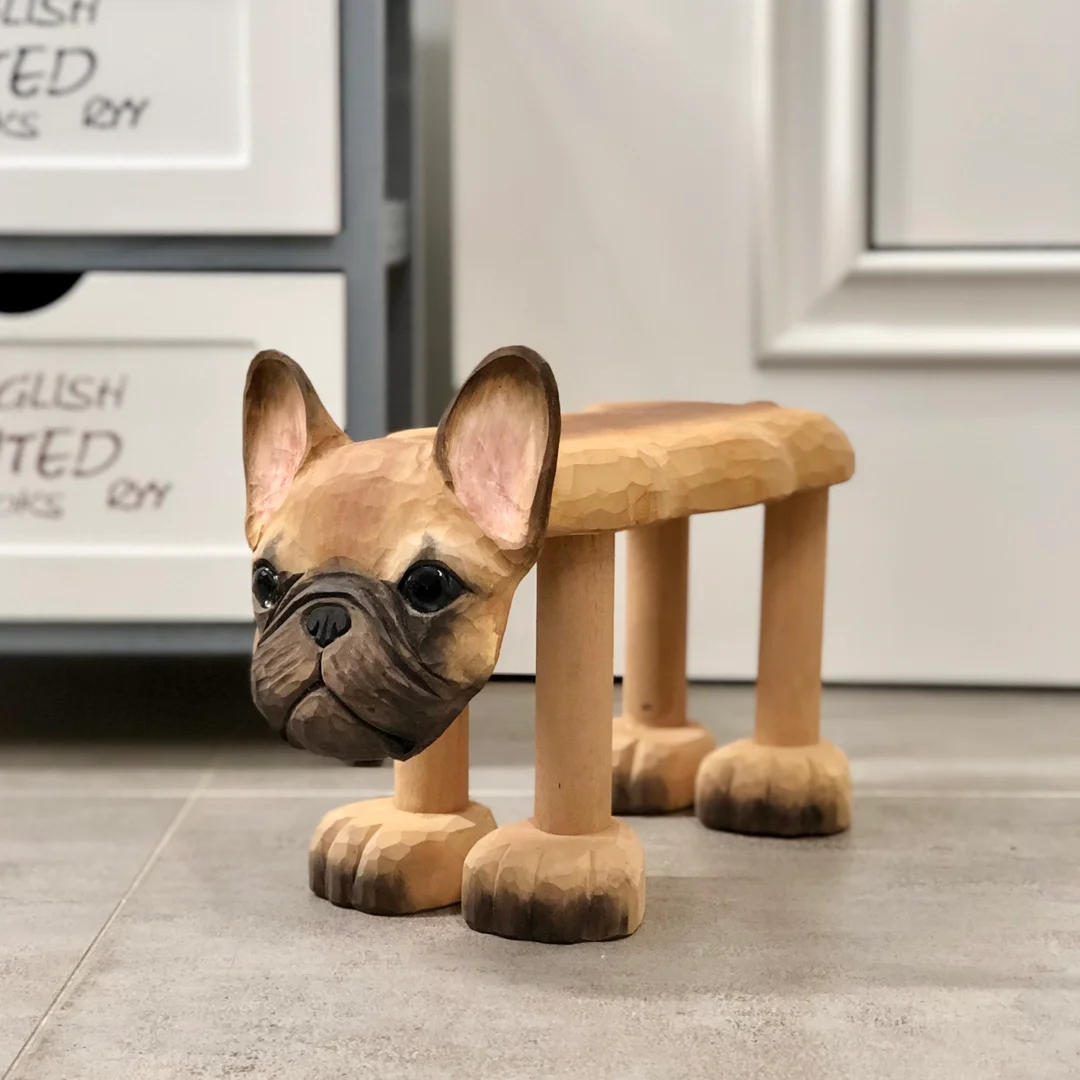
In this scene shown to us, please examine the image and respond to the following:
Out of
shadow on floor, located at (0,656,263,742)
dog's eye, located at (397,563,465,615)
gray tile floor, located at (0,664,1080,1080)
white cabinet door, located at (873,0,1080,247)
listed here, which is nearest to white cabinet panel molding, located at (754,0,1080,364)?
white cabinet door, located at (873,0,1080,247)

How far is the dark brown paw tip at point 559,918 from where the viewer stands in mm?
586

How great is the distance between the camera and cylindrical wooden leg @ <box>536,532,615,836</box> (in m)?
0.59

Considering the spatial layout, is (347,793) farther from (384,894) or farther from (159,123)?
(159,123)

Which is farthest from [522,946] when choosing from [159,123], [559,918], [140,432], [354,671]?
[159,123]

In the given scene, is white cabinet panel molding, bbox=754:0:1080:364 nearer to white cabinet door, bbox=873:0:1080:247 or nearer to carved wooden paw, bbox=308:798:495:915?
white cabinet door, bbox=873:0:1080:247

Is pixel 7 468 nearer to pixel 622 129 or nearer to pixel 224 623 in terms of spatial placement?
pixel 224 623

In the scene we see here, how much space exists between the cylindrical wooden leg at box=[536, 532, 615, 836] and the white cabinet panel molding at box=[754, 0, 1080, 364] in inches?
19.6

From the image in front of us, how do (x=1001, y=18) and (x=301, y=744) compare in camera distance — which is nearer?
(x=301, y=744)

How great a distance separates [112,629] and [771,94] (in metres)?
0.58

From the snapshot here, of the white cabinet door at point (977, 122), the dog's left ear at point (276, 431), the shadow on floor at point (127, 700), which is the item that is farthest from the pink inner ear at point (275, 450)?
the white cabinet door at point (977, 122)

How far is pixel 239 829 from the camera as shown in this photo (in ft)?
2.45

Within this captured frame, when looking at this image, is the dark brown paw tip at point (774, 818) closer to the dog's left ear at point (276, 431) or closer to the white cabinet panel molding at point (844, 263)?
the dog's left ear at point (276, 431)

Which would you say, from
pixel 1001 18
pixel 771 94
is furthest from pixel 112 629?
pixel 1001 18

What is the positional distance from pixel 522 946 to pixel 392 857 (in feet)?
0.23
